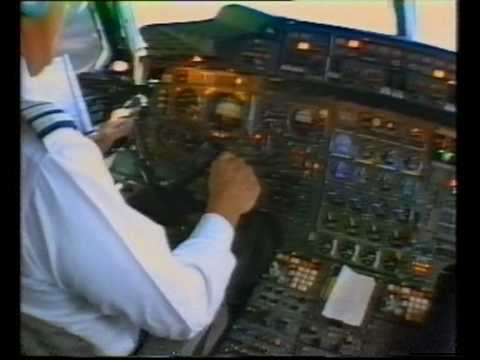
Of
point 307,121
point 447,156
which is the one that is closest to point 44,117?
point 307,121

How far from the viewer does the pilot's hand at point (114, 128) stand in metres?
2.02

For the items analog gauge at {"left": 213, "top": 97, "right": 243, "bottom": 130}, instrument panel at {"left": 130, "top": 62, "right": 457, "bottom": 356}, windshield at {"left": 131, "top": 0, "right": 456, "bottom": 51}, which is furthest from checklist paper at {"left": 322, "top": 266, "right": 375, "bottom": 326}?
windshield at {"left": 131, "top": 0, "right": 456, "bottom": 51}

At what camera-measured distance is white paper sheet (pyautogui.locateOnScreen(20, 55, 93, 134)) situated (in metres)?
2.01

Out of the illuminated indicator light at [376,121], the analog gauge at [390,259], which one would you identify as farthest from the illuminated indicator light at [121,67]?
the analog gauge at [390,259]

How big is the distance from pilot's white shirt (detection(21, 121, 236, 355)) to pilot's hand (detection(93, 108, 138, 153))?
18 millimetres

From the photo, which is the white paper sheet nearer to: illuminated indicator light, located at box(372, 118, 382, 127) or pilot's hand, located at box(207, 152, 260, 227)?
pilot's hand, located at box(207, 152, 260, 227)

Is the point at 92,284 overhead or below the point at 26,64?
below

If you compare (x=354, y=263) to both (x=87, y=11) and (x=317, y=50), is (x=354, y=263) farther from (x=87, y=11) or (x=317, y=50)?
(x=87, y=11)

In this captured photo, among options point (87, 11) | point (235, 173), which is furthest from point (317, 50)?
point (87, 11)

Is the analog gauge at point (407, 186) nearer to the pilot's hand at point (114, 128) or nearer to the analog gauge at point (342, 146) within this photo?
the analog gauge at point (342, 146)

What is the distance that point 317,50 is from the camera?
202 centimetres

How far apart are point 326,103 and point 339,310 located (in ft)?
1.10

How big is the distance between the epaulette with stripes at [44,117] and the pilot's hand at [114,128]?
4cm

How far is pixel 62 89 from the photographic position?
2.02 metres
